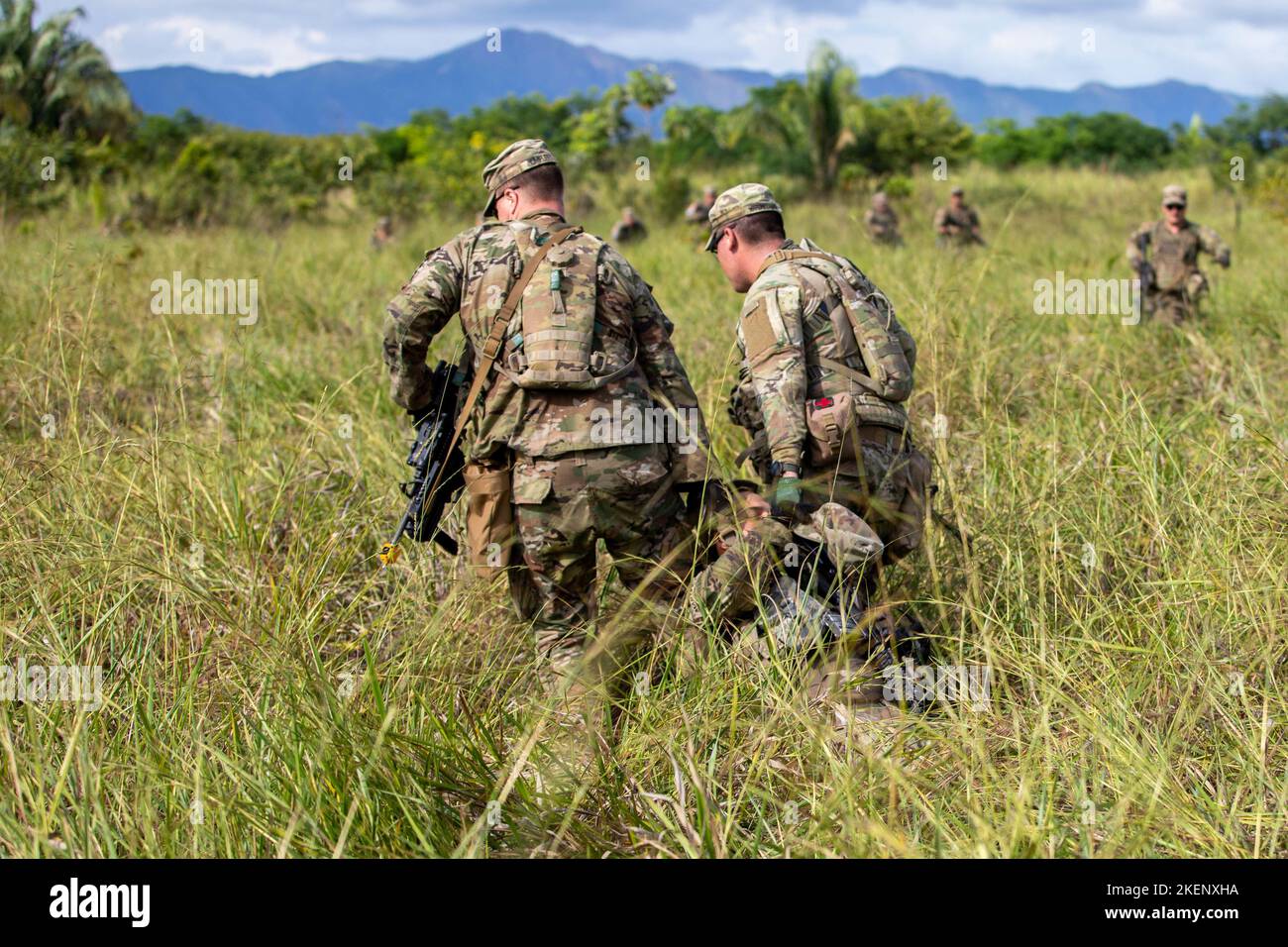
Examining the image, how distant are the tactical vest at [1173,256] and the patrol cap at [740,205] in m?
5.38

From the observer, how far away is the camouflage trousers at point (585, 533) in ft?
10.3

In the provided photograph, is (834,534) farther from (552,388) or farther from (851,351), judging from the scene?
(552,388)

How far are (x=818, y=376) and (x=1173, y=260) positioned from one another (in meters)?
5.65

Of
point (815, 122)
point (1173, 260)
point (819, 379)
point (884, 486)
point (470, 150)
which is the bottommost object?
point (884, 486)

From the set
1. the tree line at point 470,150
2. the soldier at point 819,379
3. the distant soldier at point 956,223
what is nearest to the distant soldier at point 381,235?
the tree line at point 470,150

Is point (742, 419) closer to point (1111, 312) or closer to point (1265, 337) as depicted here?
point (1111, 312)

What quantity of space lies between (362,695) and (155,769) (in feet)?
1.42

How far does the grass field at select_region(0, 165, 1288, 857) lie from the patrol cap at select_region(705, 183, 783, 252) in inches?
36.9

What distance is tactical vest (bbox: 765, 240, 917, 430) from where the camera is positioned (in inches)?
125

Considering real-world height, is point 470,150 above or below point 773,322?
above

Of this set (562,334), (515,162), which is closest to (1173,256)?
(515,162)

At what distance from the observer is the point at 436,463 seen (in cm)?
Answer: 327

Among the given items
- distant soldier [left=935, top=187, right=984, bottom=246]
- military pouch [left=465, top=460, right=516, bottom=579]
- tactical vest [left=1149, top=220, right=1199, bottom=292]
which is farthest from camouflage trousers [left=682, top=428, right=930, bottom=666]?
distant soldier [left=935, top=187, right=984, bottom=246]

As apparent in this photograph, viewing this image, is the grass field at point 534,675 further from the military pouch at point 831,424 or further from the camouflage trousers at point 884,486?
the military pouch at point 831,424
